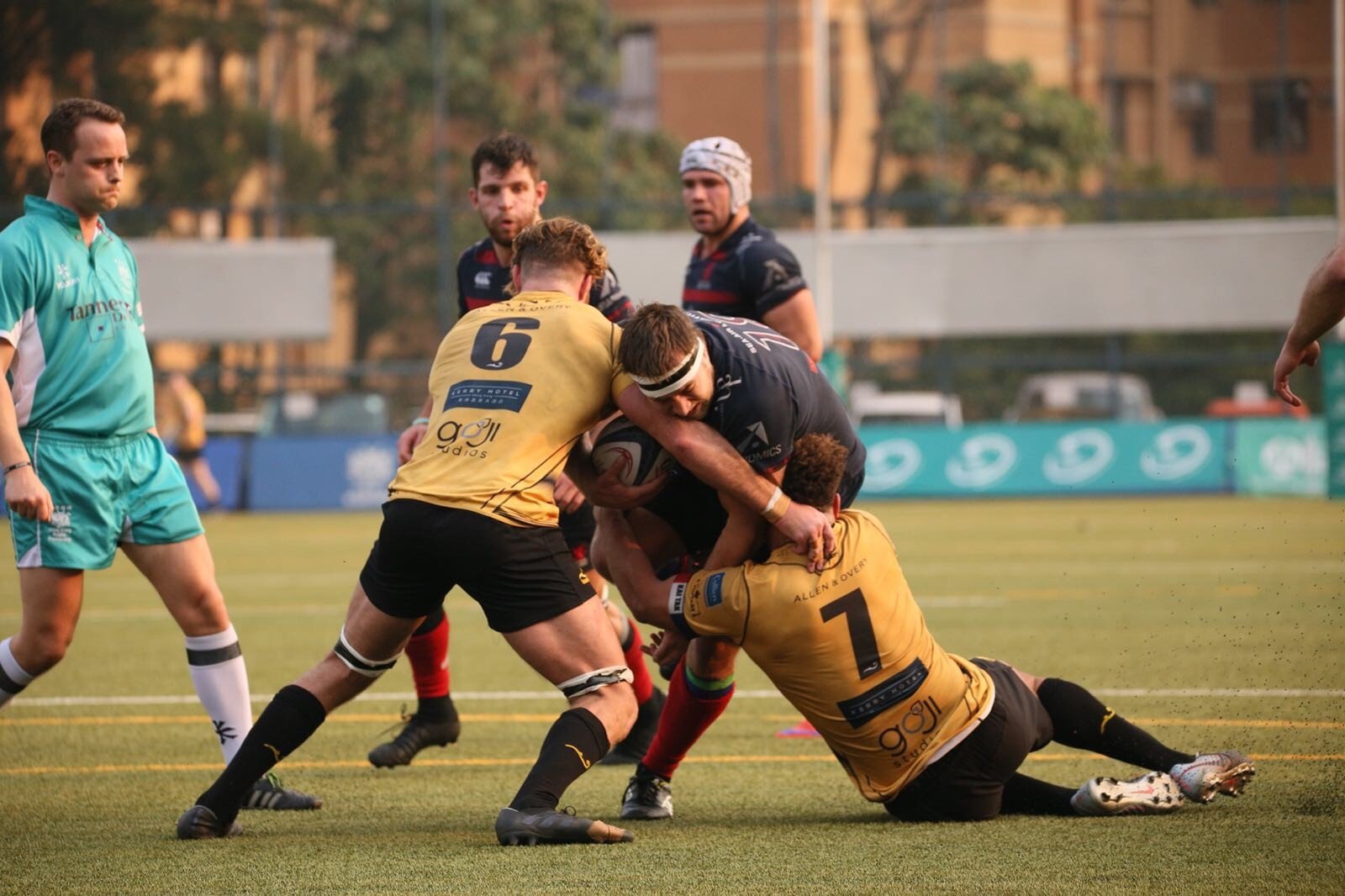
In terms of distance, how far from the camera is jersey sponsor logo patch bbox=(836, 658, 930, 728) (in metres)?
5.54

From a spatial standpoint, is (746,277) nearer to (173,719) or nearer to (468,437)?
(468,437)

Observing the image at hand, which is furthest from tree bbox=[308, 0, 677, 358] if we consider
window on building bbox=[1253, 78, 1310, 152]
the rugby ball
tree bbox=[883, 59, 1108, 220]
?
the rugby ball

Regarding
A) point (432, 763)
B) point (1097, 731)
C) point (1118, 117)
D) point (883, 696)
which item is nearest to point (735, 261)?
point (432, 763)

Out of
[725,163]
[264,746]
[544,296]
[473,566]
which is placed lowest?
[264,746]

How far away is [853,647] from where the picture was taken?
5504 millimetres

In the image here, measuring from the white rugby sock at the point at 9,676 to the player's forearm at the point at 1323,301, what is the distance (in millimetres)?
4007

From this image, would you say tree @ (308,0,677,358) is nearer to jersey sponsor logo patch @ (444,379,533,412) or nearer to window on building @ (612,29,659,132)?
window on building @ (612,29,659,132)

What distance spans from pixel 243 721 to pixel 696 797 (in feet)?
5.10

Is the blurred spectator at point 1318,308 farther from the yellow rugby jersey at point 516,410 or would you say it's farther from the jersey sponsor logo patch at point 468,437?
the jersey sponsor logo patch at point 468,437

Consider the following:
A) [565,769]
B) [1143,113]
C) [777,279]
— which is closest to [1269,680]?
[777,279]

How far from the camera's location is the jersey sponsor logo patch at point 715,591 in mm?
5488

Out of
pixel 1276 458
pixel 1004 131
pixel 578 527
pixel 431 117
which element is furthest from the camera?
pixel 1004 131

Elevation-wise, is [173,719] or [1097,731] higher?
[1097,731]

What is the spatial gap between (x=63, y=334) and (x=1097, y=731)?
3.49 m
